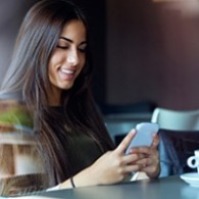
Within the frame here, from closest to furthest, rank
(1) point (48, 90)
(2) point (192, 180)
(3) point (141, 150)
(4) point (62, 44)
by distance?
(2) point (192, 180) < (3) point (141, 150) < (1) point (48, 90) < (4) point (62, 44)

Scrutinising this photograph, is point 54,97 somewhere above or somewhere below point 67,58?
below

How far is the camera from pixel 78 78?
204cm

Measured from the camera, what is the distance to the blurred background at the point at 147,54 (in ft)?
12.5

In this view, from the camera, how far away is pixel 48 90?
6.19 ft

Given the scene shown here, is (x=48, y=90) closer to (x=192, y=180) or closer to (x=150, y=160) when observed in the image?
(x=150, y=160)

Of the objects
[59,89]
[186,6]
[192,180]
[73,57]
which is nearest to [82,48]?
[73,57]

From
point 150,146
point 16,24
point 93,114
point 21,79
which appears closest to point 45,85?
point 21,79

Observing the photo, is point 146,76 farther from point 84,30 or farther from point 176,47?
point 84,30

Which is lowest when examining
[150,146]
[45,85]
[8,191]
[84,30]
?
[8,191]

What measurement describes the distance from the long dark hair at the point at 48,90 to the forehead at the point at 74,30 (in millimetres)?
18

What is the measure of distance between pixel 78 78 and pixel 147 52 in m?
2.06

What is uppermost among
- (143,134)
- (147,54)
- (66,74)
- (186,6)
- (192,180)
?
(186,6)

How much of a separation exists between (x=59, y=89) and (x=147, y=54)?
85.3 inches

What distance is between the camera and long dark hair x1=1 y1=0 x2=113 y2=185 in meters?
1.78
